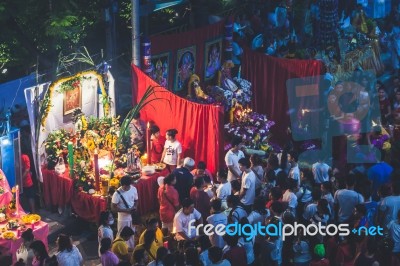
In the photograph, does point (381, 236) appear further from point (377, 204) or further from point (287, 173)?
point (287, 173)

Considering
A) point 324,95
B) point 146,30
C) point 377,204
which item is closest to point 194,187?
point 377,204

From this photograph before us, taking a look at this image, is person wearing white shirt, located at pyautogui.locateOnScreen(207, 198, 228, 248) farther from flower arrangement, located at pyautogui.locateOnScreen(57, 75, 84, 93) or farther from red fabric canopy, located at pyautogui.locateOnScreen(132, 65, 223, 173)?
flower arrangement, located at pyautogui.locateOnScreen(57, 75, 84, 93)

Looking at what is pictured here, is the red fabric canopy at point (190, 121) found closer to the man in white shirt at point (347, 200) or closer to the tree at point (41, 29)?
the tree at point (41, 29)

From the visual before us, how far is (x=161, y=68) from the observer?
639 inches

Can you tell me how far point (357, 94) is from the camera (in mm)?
A: 17062

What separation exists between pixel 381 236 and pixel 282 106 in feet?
22.5

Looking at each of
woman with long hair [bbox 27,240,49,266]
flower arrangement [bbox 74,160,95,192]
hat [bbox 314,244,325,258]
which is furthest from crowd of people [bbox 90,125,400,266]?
flower arrangement [bbox 74,160,95,192]

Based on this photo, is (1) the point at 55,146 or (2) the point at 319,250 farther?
(1) the point at 55,146

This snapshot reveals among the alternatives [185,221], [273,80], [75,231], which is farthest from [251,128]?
[185,221]

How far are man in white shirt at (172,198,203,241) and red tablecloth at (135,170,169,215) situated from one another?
280cm

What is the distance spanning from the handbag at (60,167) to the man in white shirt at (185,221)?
381 cm

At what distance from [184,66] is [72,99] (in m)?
3.21

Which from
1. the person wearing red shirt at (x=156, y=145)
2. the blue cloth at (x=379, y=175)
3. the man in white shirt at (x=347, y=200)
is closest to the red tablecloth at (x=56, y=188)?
the person wearing red shirt at (x=156, y=145)

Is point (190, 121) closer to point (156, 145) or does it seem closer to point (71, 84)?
point (156, 145)
